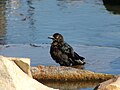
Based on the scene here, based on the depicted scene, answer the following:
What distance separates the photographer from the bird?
10078mm

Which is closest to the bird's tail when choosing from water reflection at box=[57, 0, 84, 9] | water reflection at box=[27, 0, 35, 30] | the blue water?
the blue water

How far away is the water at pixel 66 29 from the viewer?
10.9m

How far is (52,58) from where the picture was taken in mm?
10195

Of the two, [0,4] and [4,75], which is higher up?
[4,75]

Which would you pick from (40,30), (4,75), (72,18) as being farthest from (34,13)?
(4,75)

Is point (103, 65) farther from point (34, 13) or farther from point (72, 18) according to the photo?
point (34, 13)

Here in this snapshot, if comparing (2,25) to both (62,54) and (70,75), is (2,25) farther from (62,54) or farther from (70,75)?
(70,75)

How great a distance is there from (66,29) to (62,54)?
4.80m

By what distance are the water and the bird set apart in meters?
0.29

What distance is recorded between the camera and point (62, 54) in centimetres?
1023

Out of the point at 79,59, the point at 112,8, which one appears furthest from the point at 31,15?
the point at 79,59

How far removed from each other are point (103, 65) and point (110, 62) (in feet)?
0.97

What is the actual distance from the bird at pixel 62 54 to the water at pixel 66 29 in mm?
293

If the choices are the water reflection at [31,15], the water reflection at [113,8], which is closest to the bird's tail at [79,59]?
the water reflection at [31,15]
